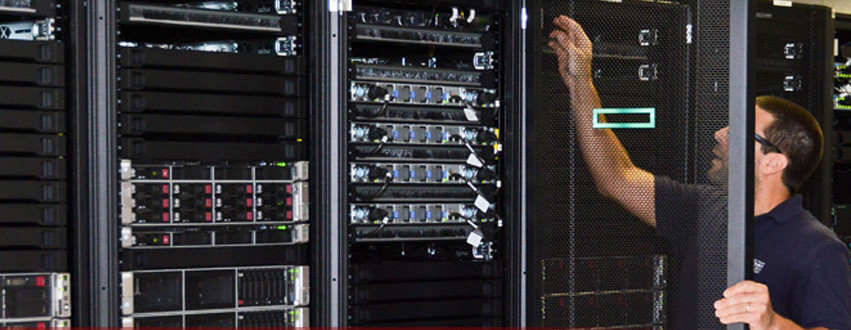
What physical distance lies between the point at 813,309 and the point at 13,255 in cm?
186

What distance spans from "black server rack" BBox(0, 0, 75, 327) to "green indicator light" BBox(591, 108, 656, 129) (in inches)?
49.5

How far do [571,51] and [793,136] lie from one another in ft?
1.81

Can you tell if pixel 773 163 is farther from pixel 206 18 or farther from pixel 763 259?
pixel 206 18

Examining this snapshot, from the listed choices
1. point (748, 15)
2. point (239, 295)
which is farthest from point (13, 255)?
point (748, 15)

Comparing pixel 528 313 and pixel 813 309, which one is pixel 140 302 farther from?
pixel 813 309

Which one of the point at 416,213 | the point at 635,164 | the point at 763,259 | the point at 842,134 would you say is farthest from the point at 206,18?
the point at 842,134

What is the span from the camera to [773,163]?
2.05 metres

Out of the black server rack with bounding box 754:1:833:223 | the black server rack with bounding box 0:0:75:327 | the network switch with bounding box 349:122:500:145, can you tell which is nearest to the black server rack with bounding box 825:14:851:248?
the black server rack with bounding box 754:1:833:223

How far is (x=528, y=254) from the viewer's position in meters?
2.75

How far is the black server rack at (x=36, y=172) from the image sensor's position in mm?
2270

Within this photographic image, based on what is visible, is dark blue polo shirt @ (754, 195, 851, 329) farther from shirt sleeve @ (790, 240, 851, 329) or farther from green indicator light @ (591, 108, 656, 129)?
green indicator light @ (591, 108, 656, 129)

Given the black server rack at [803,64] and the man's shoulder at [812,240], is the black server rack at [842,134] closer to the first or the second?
the black server rack at [803,64]

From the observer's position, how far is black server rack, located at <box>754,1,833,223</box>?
317 cm

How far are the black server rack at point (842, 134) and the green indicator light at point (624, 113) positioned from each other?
5.52ft
